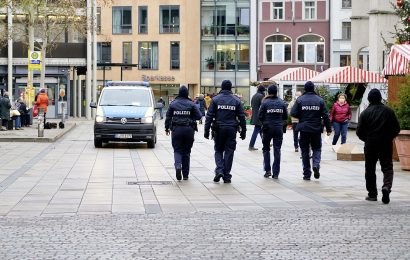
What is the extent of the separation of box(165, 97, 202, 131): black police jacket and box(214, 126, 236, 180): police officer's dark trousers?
66 centimetres

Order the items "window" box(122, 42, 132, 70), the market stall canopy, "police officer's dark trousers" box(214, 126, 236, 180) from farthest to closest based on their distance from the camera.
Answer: "window" box(122, 42, 132, 70) → the market stall canopy → "police officer's dark trousers" box(214, 126, 236, 180)

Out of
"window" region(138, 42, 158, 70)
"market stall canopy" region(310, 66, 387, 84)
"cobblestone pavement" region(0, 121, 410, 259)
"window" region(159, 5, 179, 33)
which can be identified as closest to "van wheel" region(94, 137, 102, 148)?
"cobblestone pavement" region(0, 121, 410, 259)

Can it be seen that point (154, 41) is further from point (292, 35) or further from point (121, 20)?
point (292, 35)

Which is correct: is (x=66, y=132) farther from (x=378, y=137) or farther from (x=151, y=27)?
(x=151, y=27)

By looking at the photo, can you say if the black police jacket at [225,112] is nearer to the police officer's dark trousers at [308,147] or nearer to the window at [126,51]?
the police officer's dark trousers at [308,147]

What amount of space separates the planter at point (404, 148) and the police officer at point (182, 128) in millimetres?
4193

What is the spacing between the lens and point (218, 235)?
10.0 meters

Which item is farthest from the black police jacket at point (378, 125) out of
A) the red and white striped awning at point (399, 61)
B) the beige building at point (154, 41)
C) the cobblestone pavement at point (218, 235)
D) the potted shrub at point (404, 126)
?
the beige building at point (154, 41)

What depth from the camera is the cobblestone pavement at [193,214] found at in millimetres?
9086

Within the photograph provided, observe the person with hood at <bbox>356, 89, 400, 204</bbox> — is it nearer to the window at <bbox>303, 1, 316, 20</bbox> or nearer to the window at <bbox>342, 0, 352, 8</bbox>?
the window at <bbox>342, 0, 352, 8</bbox>

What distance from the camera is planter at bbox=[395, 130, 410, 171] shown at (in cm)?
1859

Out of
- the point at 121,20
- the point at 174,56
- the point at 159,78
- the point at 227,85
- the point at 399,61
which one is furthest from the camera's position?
the point at 121,20

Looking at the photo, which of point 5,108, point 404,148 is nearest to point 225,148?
point 404,148

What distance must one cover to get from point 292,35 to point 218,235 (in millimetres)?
71222
